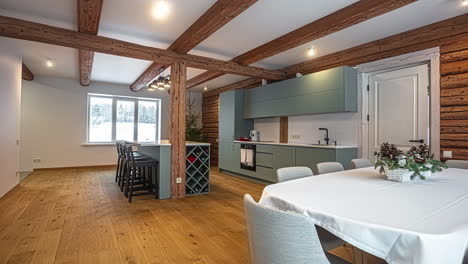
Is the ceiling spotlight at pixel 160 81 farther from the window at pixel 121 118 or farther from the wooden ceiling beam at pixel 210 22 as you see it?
the window at pixel 121 118

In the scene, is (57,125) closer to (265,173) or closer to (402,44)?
(265,173)

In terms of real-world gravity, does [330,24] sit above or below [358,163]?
above

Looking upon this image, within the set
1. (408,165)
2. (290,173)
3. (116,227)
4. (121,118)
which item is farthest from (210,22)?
(121,118)

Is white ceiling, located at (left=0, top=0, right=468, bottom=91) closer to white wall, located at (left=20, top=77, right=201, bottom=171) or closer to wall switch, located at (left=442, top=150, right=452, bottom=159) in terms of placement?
wall switch, located at (left=442, top=150, right=452, bottom=159)

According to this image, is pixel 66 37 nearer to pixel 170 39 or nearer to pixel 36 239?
pixel 170 39

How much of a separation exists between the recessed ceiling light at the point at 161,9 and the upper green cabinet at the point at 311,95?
2792 millimetres

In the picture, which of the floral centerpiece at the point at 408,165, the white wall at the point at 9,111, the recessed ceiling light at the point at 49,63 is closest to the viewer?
the floral centerpiece at the point at 408,165

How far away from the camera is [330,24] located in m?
3.10

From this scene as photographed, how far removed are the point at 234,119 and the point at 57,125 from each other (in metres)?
5.01

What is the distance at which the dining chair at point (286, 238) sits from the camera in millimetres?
944

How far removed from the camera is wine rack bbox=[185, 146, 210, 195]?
4328 mm

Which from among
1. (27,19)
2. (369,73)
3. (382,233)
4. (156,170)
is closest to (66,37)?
(27,19)

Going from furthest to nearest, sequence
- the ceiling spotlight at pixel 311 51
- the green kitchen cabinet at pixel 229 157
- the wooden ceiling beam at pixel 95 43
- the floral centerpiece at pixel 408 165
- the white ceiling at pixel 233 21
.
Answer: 1. the green kitchen cabinet at pixel 229 157
2. the ceiling spotlight at pixel 311 51
3. the wooden ceiling beam at pixel 95 43
4. the white ceiling at pixel 233 21
5. the floral centerpiece at pixel 408 165

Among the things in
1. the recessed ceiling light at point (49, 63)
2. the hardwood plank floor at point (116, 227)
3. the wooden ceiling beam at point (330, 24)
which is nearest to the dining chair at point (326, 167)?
the hardwood plank floor at point (116, 227)
